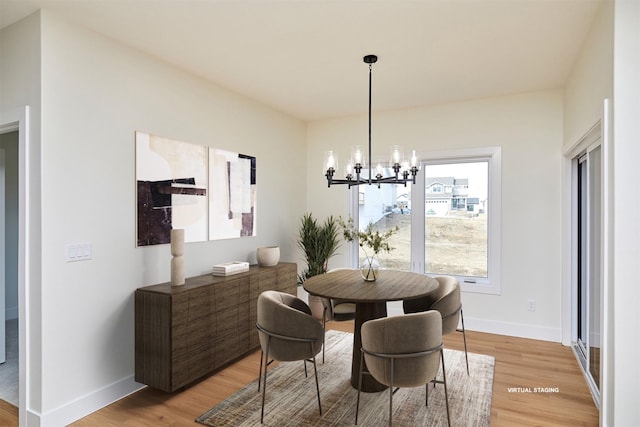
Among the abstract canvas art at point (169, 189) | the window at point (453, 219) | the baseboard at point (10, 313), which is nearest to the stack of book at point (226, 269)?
the abstract canvas art at point (169, 189)

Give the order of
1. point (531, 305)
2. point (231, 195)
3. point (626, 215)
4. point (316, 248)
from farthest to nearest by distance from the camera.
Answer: point (316, 248), point (531, 305), point (231, 195), point (626, 215)

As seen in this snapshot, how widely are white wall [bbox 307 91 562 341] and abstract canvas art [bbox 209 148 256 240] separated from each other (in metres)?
2.19

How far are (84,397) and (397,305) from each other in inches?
136

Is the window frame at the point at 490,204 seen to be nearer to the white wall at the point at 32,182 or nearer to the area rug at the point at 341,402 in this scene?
the area rug at the point at 341,402

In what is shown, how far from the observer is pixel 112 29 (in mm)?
2695

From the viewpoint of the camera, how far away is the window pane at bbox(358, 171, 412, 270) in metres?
4.86

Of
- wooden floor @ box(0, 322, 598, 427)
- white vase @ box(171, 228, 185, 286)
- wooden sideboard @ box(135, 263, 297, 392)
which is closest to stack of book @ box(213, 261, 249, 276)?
wooden sideboard @ box(135, 263, 297, 392)

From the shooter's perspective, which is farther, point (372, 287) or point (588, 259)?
point (588, 259)

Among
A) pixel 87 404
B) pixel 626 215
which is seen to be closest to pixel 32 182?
pixel 87 404

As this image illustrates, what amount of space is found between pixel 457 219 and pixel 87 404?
13.3 ft

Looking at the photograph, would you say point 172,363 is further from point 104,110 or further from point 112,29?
point 112,29

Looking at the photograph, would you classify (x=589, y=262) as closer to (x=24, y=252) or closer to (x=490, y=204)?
(x=490, y=204)

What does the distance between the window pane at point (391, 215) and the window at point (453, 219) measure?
0.04 feet

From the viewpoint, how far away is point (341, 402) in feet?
9.01
